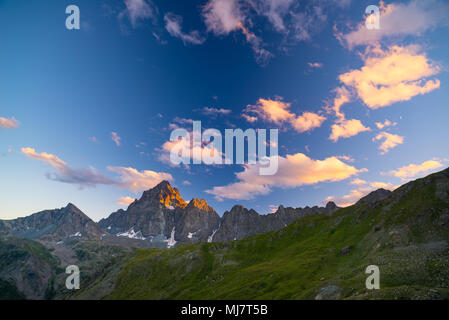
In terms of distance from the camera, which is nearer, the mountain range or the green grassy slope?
the green grassy slope

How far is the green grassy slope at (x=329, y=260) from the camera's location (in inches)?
2093

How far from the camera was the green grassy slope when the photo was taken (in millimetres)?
53156

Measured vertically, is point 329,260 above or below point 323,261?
above

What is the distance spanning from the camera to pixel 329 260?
98375mm

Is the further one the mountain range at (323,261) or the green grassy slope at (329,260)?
the mountain range at (323,261)

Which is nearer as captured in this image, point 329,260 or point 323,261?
point 329,260

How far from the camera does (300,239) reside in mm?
156875
